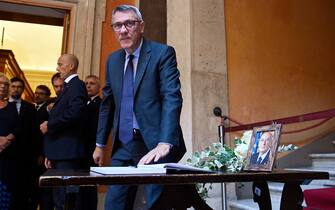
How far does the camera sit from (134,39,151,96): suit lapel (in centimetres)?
194

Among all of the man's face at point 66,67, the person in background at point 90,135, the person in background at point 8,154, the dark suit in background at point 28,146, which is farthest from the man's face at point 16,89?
the man's face at point 66,67

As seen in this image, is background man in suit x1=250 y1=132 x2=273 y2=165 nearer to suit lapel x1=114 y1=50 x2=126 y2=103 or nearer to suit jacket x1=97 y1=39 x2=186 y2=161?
suit jacket x1=97 y1=39 x2=186 y2=161

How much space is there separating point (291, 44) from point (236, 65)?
889 millimetres

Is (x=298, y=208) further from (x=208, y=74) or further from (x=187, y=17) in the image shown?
(x=187, y=17)

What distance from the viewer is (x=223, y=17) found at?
4.24 m

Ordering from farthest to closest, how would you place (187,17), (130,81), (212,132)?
(187,17)
(212,132)
(130,81)

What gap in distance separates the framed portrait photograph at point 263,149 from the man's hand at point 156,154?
366 millimetres

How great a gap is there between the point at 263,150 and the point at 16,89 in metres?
3.49

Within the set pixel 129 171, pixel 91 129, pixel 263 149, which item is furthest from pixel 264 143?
pixel 91 129

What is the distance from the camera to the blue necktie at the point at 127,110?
1.91 metres

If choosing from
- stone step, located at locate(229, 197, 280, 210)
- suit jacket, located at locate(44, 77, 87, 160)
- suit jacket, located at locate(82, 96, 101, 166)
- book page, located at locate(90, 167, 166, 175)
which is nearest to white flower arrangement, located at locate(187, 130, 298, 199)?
book page, located at locate(90, 167, 166, 175)

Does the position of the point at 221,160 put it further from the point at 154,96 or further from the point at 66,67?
the point at 66,67

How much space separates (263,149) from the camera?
4.97 ft

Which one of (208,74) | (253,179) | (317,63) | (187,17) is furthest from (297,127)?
(253,179)
